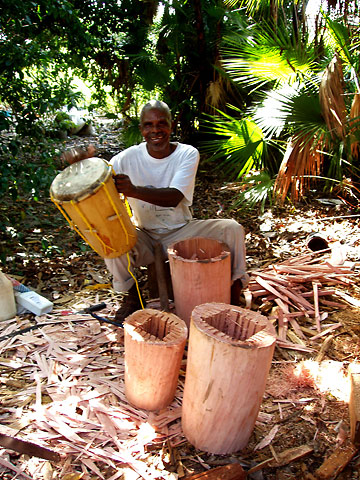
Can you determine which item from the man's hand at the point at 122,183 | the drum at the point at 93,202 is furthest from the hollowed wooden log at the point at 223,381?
the man's hand at the point at 122,183

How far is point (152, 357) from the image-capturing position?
2.10 m

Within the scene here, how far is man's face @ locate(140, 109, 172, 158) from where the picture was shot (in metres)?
3.03

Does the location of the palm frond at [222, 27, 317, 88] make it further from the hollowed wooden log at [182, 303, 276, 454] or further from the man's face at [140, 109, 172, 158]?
the hollowed wooden log at [182, 303, 276, 454]

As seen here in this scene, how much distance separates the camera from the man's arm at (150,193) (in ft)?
8.61

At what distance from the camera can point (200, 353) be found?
190 cm

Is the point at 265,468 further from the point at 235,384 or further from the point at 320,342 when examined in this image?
the point at 320,342

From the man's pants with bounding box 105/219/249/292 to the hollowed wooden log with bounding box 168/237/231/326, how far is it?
0.42ft

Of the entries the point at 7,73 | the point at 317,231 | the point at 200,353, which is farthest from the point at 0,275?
→ the point at 317,231

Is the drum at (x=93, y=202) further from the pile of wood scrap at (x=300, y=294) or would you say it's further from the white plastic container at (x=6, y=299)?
the pile of wood scrap at (x=300, y=294)

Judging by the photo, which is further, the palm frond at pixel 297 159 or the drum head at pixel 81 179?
the palm frond at pixel 297 159

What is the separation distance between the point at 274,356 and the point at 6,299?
1925 millimetres

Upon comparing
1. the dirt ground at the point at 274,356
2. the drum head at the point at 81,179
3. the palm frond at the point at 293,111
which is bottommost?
the dirt ground at the point at 274,356

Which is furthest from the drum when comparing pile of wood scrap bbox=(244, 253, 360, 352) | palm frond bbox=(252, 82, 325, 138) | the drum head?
palm frond bbox=(252, 82, 325, 138)

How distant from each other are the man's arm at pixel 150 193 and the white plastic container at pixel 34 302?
113 cm
